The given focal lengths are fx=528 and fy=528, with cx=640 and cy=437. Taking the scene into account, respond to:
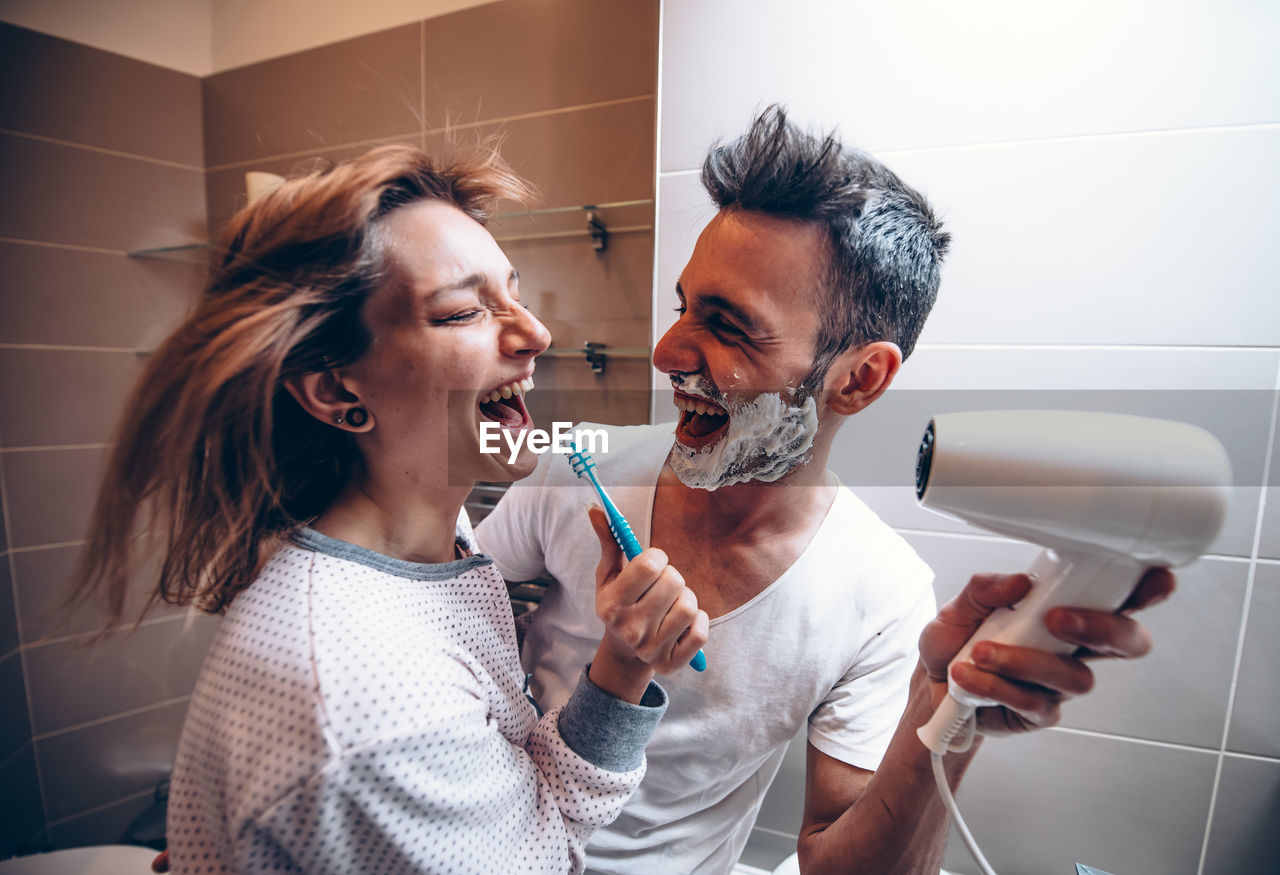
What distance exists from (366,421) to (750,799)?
672mm

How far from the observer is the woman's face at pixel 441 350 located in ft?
1.49

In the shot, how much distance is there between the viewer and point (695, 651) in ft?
1.52

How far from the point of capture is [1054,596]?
37 cm

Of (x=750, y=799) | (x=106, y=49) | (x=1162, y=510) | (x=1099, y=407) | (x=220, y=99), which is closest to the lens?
(x=1162, y=510)

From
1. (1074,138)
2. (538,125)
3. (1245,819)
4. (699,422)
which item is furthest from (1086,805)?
(538,125)

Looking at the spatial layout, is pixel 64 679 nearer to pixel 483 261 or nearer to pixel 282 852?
pixel 282 852

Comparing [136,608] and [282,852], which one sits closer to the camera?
[282,852]

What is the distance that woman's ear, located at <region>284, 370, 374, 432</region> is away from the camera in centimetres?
46

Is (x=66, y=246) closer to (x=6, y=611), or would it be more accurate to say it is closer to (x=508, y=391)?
(x=6, y=611)

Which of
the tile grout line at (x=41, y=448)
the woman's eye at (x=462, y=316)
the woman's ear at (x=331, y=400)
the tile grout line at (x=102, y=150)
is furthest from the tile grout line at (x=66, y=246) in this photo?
the woman's eye at (x=462, y=316)

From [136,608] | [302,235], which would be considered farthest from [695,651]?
[136,608]

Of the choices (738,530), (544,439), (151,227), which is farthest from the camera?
(151,227)

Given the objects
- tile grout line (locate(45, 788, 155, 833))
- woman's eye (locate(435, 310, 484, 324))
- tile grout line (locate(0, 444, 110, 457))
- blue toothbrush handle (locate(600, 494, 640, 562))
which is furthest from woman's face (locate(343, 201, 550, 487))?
tile grout line (locate(45, 788, 155, 833))

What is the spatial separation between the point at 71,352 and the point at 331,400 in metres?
0.84
